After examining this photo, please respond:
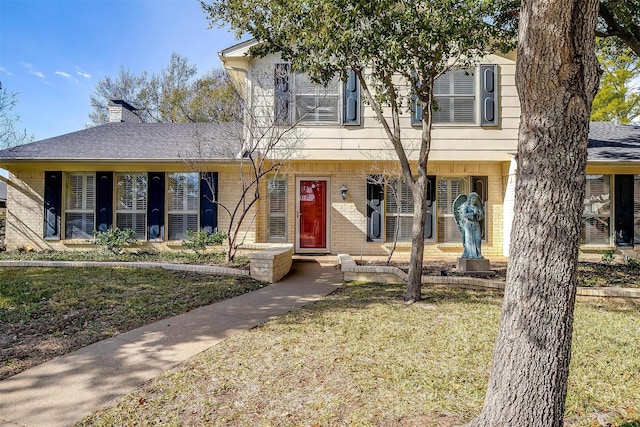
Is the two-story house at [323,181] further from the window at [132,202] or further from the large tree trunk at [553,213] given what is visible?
the large tree trunk at [553,213]

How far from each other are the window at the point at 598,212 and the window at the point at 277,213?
8.44 metres

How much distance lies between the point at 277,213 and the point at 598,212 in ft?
29.7

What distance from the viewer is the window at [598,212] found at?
10500mm

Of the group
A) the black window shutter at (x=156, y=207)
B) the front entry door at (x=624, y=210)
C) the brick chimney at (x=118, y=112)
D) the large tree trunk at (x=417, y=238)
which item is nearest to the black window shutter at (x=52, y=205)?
the black window shutter at (x=156, y=207)

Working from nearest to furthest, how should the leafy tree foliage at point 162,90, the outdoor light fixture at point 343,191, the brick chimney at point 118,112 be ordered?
the outdoor light fixture at point 343,191 < the brick chimney at point 118,112 < the leafy tree foliage at point 162,90

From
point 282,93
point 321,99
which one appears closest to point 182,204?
point 282,93

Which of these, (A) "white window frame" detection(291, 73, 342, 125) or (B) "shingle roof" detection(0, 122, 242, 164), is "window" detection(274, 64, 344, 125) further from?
(B) "shingle roof" detection(0, 122, 242, 164)

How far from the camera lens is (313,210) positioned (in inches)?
431

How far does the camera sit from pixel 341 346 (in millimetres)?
3914

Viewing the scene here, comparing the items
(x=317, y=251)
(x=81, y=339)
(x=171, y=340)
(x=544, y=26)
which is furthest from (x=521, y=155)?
(x=317, y=251)

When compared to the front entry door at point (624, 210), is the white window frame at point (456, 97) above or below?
above

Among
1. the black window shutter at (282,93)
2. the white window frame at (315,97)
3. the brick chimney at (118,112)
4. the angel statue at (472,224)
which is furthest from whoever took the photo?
the brick chimney at (118,112)

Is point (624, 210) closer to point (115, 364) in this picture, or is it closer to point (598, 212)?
point (598, 212)

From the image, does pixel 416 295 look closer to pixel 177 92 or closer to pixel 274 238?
pixel 274 238
